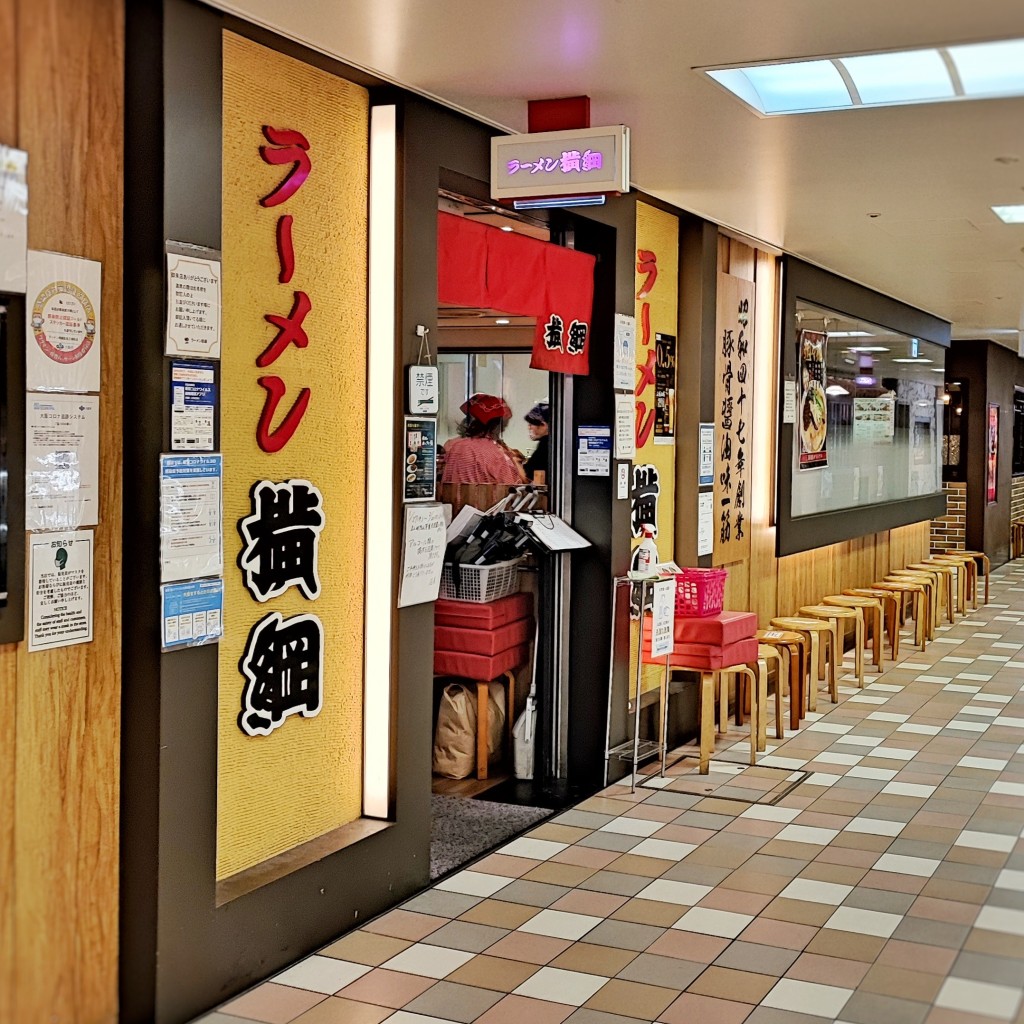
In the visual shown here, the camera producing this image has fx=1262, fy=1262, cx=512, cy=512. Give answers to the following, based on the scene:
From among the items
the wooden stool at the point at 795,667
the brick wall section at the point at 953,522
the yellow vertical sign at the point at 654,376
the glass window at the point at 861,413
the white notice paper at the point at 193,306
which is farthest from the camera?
the brick wall section at the point at 953,522

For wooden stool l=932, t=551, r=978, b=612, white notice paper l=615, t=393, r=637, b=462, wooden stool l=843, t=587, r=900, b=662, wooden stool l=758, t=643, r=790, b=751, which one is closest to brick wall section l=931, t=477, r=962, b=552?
wooden stool l=932, t=551, r=978, b=612

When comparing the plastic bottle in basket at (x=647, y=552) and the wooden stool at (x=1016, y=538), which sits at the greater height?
the plastic bottle in basket at (x=647, y=552)

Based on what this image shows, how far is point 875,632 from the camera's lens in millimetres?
10000

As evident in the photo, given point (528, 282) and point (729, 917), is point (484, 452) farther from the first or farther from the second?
point (729, 917)

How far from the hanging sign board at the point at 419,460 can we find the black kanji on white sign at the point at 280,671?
0.66 meters

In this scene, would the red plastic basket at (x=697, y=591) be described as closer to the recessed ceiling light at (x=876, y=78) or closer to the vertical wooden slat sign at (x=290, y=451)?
the vertical wooden slat sign at (x=290, y=451)

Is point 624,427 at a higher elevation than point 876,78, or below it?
below

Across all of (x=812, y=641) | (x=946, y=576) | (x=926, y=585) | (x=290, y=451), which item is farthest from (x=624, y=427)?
(x=946, y=576)

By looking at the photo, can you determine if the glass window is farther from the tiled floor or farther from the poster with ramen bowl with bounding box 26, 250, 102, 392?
the poster with ramen bowl with bounding box 26, 250, 102, 392

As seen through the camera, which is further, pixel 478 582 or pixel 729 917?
pixel 478 582

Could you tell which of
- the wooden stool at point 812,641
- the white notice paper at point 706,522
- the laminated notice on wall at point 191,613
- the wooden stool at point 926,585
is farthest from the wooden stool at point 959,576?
the laminated notice on wall at point 191,613

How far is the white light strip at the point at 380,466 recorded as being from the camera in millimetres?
4617

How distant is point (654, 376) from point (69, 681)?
14.2 feet

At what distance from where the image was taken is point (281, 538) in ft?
13.9
